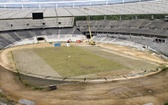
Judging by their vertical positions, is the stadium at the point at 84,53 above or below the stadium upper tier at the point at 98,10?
below

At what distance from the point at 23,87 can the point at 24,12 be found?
8210 centimetres

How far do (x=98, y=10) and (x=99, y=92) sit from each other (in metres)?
87.5

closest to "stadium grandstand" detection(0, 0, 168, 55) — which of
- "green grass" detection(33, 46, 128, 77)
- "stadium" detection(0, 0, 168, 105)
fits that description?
"stadium" detection(0, 0, 168, 105)

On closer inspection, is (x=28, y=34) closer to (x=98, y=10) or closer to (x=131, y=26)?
(x=98, y=10)

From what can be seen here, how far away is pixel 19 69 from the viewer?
160 ft

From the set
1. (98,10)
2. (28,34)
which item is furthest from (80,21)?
(28,34)

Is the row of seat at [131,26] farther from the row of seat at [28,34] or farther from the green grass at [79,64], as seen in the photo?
the green grass at [79,64]

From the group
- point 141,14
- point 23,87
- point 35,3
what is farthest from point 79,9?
point 23,87

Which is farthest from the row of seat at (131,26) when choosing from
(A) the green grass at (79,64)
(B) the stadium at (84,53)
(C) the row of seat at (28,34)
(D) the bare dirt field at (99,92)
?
(D) the bare dirt field at (99,92)

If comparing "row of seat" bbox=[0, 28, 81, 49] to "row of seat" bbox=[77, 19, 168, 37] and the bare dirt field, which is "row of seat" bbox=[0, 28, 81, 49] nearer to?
"row of seat" bbox=[77, 19, 168, 37]

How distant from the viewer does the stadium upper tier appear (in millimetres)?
102950

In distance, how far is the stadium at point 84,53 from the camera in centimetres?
3453

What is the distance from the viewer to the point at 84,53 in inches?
2714

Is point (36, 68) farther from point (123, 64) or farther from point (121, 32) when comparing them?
point (121, 32)
